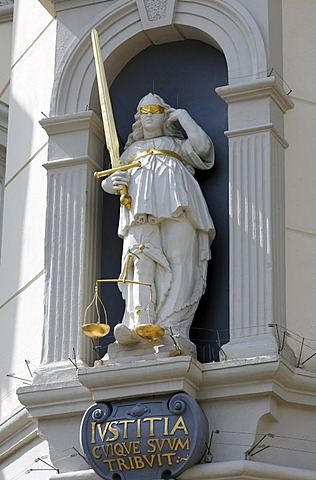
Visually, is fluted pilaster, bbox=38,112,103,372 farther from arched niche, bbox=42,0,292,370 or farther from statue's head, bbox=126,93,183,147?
statue's head, bbox=126,93,183,147

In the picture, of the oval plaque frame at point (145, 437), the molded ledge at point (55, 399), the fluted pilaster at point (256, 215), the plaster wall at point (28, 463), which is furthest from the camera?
the plaster wall at point (28, 463)

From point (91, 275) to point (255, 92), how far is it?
1.40 m

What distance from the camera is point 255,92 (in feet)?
32.7

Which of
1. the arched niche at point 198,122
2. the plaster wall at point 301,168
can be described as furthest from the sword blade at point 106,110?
the plaster wall at point 301,168

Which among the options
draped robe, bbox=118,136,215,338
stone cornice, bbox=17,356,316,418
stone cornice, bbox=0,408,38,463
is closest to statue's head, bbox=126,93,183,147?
draped robe, bbox=118,136,215,338

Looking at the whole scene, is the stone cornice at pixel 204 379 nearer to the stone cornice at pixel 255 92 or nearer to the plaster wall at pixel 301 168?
the plaster wall at pixel 301 168

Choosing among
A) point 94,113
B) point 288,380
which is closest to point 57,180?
point 94,113

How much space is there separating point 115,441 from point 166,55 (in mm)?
2576

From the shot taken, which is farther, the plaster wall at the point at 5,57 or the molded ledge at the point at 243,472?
the plaster wall at the point at 5,57

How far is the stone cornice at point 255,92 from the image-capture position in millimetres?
9945

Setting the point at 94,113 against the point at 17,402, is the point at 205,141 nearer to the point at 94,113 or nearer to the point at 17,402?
the point at 94,113

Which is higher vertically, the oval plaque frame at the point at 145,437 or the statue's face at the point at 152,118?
the statue's face at the point at 152,118

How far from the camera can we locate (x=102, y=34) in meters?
10.5

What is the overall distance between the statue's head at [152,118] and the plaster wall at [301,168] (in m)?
0.70
